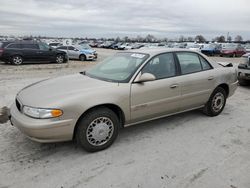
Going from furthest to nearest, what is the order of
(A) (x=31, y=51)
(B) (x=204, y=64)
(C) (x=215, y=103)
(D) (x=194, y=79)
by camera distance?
1. (A) (x=31, y=51)
2. (C) (x=215, y=103)
3. (B) (x=204, y=64)
4. (D) (x=194, y=79)

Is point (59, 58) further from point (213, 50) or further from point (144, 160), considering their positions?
point (213, 50)

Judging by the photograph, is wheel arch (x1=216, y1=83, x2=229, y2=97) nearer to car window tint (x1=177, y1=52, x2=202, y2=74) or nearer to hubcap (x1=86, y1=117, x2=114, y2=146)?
car window tint (x1=177, y1=52, x2=202, y2=74)

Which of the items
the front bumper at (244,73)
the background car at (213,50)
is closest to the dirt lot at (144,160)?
the front bumper at (244,73)

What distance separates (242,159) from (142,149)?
1.45 meters

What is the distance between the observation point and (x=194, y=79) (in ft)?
14.2

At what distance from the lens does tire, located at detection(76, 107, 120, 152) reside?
3.20m

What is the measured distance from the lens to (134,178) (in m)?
2.76

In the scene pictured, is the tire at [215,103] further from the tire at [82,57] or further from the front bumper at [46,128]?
the tire at [82,57]

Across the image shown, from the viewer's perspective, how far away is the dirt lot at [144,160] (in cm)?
271

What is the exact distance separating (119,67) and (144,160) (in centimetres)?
175

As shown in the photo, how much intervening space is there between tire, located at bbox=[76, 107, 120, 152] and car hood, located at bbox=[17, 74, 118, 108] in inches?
Result: 13.8

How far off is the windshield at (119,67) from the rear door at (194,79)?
2.91 feet

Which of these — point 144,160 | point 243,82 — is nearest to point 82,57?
point 243,82

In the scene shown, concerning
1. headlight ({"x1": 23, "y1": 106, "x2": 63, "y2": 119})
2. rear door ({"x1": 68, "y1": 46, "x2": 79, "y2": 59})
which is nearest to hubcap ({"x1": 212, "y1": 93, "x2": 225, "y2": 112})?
headlight ({"x1": 23, "y1": 106, "x2": 63, "y2": 119})
